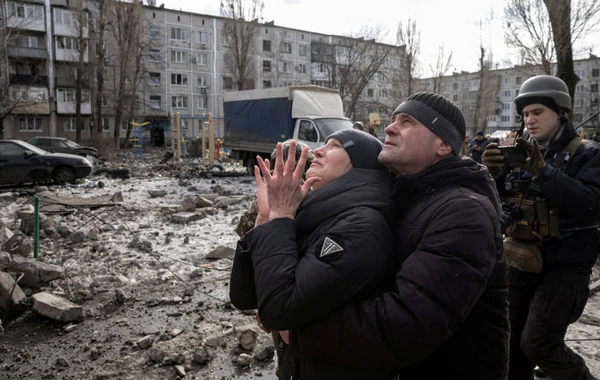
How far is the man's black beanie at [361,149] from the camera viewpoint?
5.70 feet

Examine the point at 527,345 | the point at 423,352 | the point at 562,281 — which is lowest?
the point at 527,345

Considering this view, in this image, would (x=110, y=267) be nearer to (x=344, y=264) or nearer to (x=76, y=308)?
(x=76, y=308)

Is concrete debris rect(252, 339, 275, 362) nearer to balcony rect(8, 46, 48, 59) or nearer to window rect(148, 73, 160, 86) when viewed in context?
balcony rect(8, 46, 48, 59)

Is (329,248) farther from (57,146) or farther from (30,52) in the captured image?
(30,52)

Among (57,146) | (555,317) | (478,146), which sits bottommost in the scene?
(555,317)

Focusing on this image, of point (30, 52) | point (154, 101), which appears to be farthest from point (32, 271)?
point (154, 101)

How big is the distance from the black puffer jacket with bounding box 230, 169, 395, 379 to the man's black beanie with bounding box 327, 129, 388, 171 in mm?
87

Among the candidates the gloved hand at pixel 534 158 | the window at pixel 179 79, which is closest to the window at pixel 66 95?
the window at pixel 179 79

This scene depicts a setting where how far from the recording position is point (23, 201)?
11.4 meters

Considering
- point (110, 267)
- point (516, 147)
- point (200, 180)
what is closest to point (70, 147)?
point (200, 180)

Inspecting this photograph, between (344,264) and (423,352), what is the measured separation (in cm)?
37

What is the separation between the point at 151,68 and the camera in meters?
54.6

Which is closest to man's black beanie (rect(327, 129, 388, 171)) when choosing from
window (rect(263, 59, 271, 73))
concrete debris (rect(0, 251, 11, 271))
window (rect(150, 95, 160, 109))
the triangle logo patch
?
the triangle logo patch

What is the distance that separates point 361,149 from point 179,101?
5824 cm
